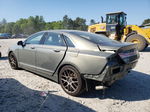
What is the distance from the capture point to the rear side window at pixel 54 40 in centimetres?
371

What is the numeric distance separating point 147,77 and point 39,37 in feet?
12.3

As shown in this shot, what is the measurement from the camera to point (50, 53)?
3770 mm

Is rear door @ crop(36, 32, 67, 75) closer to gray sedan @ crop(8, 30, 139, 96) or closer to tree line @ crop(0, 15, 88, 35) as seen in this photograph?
gray sedan @ crop(8, 30, 139, 96)

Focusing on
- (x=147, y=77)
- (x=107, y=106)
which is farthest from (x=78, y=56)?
(x=147, y=77)

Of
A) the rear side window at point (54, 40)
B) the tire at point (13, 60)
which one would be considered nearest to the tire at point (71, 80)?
the rear side window at point (54, 40)

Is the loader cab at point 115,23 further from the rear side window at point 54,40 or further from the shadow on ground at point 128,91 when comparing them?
the rear side window at point 54,40

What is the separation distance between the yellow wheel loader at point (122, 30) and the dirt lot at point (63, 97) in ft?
23.1

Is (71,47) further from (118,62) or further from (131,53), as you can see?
(131,53)

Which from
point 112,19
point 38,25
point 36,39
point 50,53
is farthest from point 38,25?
point 50,53

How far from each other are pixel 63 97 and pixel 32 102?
2.29 feet

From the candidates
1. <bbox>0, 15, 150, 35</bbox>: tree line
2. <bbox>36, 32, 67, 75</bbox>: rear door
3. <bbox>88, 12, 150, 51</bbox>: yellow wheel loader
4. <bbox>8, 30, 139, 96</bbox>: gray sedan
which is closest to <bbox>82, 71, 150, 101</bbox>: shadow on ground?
<bbox>8, 30, 139, 96</bbox>: gray sedan

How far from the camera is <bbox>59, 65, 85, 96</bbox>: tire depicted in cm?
317

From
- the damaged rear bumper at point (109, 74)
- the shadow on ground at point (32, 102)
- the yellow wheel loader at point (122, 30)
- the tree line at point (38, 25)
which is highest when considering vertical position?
the tree line at point (38, 25)

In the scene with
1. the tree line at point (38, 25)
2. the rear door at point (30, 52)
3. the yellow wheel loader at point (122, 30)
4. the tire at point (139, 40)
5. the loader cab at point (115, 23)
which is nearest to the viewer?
the rear door at point (30, 52)
